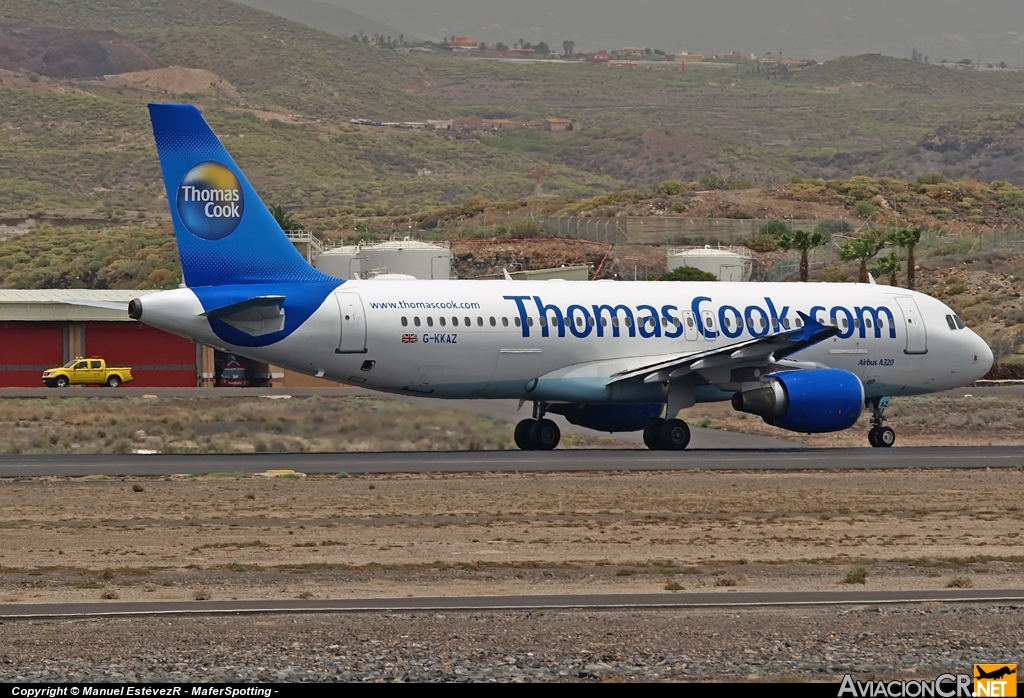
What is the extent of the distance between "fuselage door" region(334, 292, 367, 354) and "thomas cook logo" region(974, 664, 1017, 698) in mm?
20287

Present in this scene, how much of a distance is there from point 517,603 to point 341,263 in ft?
192

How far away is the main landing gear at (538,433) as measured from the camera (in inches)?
1319

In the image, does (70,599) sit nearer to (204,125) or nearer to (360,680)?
(360,680)

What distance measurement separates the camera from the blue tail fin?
Result: 99.0 ft

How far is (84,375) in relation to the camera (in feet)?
195

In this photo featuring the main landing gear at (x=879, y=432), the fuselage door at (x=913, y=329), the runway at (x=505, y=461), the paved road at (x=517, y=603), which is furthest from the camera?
the fuselage door at (x=913, y=329)

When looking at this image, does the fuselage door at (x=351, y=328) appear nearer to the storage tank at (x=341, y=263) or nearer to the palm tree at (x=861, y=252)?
the storage tank at (x=341, y=263)

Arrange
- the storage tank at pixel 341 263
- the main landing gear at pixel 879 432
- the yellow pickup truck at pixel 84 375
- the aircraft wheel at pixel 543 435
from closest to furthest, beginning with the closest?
the aircraft wheel at pixel 543 435, the main landing gear at pixel 879 432, the yellow pickup truck at pixel 84 375, the storage tank at pixel 341 263

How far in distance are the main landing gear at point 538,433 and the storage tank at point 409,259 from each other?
36798 mm

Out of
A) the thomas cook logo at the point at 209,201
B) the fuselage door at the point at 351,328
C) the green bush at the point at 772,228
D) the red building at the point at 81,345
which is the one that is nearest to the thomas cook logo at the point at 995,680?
the fuselage door at the point at 351,328

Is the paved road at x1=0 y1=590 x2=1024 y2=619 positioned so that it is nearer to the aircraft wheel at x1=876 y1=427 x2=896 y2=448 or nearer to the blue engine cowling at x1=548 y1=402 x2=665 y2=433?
the blue engine cowling at x1=548 y1=402 x2=665 y2=433

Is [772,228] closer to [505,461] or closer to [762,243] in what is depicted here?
[762,243]

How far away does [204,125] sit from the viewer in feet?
100

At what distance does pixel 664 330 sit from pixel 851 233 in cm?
7447
